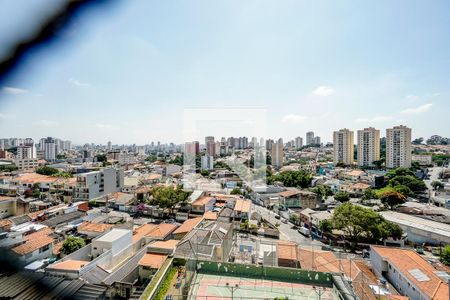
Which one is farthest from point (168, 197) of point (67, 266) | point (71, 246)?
point (67, 266)

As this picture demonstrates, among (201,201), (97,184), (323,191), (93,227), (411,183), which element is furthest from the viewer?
(411,183)

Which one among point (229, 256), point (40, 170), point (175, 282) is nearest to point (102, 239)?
point (229, 256)

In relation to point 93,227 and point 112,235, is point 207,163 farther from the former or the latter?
point 112,235

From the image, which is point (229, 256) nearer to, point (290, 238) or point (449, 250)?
point (290, 238)

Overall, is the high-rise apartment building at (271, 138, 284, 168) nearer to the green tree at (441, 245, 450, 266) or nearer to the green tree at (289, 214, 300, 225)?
the green tree at (289, 214, 300, 225)

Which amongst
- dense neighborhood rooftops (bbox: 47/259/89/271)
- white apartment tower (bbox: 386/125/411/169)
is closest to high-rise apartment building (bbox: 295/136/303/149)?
white apartment tower (bbox: 386/125/411/169)

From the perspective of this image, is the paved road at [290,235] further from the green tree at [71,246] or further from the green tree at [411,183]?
the green tree at [411,183]

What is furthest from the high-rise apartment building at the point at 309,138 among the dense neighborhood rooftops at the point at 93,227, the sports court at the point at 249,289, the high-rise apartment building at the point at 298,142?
the sports court at the point at 249,289
